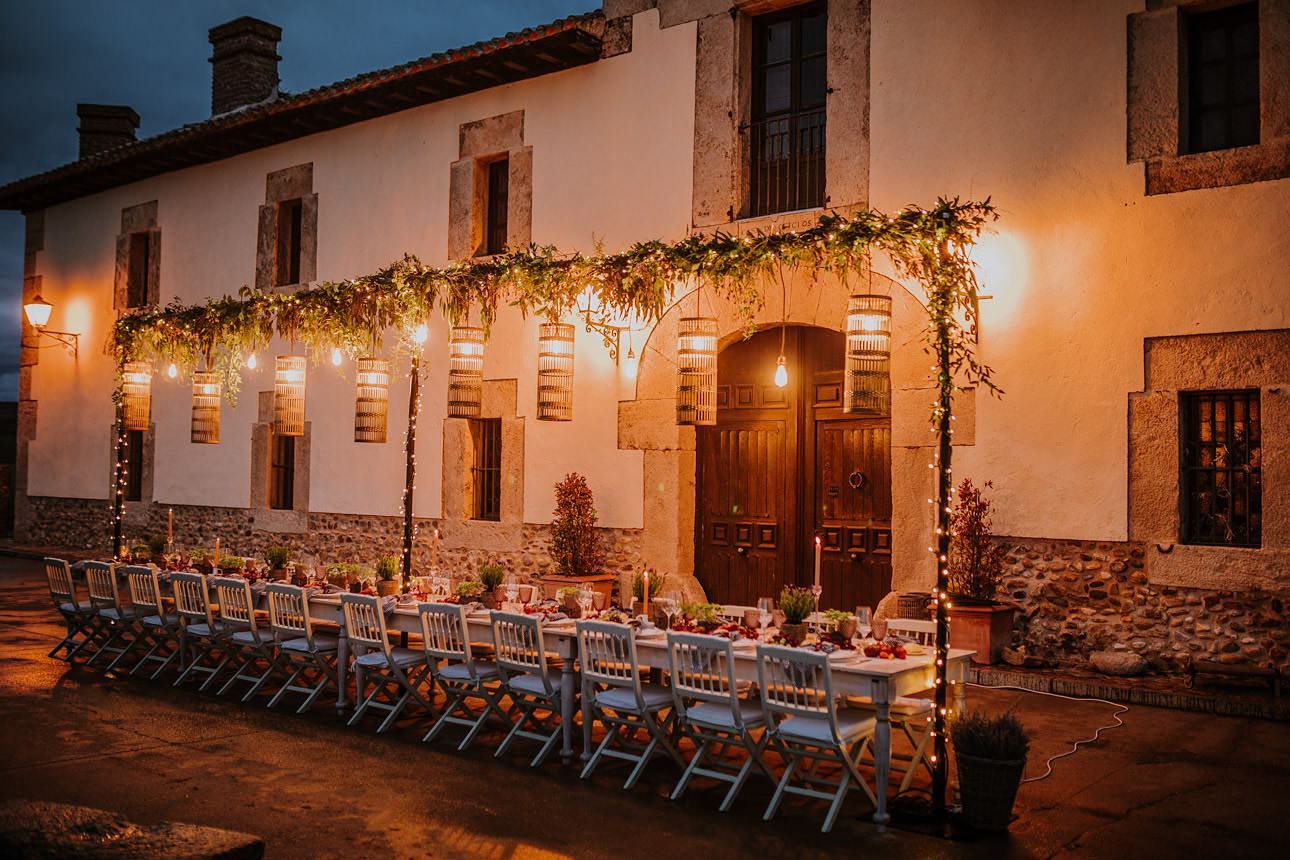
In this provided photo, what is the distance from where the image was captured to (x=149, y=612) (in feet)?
28.5

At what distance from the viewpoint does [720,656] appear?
570 centimetres

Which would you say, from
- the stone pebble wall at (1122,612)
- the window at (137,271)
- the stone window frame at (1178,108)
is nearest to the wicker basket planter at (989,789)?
the stone pebble wall at (1122,612)

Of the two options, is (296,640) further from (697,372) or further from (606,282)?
(606,282)

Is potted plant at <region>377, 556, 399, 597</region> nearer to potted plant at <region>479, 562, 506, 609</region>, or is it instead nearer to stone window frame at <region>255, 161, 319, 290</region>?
potted plant at <region>479, 562, 506, 609</region>

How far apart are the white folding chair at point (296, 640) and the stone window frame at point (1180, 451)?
570 cm

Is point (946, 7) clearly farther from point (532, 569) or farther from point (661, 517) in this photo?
point (532, 569)

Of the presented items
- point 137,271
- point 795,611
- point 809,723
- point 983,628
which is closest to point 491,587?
point 795,611

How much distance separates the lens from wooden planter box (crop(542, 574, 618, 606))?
34.0 feet

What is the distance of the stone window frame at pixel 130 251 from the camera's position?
15727 millimetres

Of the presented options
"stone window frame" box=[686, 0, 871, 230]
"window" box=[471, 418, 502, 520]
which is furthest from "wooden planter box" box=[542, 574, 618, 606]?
"stone window frame" box=[686, 0, 871, 230]

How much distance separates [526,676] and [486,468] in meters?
5.62

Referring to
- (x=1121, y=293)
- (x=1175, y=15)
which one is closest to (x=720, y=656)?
(x=1121, y=293)

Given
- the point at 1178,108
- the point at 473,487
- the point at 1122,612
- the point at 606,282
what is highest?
the point at 1178,108

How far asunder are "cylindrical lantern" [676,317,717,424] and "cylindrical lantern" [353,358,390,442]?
247cm
